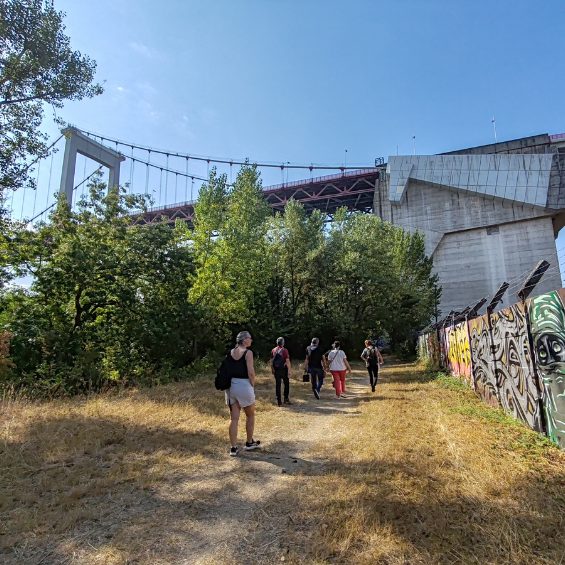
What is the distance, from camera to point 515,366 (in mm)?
6363

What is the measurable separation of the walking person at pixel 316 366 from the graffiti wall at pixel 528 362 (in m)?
4.04

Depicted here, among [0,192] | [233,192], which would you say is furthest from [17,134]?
[233,192]

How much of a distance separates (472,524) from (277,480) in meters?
2.09

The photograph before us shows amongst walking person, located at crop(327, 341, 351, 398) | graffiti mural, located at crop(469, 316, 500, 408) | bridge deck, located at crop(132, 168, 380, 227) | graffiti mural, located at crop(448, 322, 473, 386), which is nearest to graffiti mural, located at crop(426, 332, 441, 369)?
graffiti mural, located at crop(448, 322, 473, 386)

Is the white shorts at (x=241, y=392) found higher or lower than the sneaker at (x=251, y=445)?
higher

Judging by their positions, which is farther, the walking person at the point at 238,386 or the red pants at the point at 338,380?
the red pants at the point at 338,380

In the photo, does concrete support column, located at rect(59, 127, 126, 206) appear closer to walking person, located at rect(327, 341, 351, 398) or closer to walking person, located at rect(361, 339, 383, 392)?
walking person, located at rect(327, 341, 351, 398)

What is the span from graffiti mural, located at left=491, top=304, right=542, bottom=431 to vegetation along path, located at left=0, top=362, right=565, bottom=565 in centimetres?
33

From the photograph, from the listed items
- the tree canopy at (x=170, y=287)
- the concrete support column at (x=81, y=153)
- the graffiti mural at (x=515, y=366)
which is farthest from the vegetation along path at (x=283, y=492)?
the concrete support column at (x=81, y=153)

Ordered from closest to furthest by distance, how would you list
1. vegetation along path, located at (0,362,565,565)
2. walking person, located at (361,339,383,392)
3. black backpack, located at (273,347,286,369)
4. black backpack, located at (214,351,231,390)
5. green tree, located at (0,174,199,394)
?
vegetation along path, located at (0,362,565,565) → black backpack, located at (214,351,231,390) → black backpack, located at (273,347,286,369) → walking person, located at (361,339,383,392) → green tree, located at (0,174,199,394)

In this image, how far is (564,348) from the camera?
466 cm

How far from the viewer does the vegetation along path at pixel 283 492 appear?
9.52ft

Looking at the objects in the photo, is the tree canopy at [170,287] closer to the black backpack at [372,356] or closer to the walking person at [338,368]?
the walking person at [338,368]

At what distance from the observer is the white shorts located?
16.9ft
